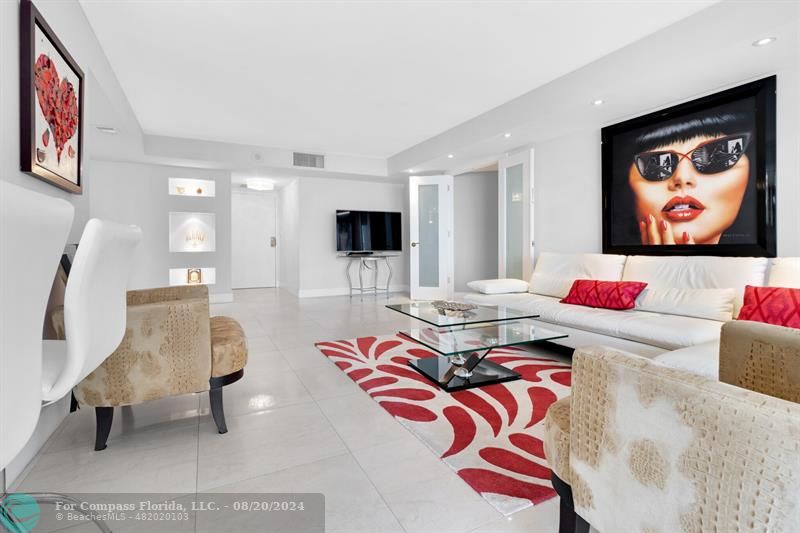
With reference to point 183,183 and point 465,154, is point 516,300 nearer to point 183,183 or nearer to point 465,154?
point 465,154

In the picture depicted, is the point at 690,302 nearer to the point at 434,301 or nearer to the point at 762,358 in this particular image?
the point at 434,301

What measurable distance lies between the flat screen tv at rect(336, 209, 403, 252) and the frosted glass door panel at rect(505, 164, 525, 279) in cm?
279

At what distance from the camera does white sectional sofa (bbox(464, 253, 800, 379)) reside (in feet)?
8.40

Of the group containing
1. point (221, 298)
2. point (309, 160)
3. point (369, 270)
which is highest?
point (309, 160)

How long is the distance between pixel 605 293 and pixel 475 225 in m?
3.98

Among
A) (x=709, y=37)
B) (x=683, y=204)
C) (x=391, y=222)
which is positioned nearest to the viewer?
(x=709, y=37)

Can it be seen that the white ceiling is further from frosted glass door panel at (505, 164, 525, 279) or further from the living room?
frosted glass door panel at (505, 164, 525, 279)

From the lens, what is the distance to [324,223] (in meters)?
7.32

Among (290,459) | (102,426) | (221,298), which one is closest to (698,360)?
(290,459)

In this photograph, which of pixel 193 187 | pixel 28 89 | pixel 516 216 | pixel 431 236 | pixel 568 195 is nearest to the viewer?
pixel 28 89

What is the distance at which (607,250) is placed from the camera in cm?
406

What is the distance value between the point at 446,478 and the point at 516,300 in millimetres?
2516

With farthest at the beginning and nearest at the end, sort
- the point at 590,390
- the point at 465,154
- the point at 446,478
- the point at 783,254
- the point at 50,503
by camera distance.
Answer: the point at 465,154
the point at 783,254
the point at 446,478
the point at 50,503
the point at 590,390

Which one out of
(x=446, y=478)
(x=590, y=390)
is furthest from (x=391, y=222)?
(x=590, y=390)
